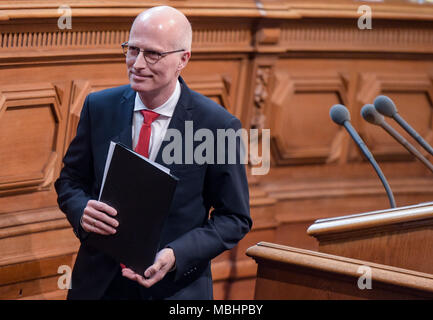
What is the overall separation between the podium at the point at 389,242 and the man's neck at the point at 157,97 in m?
0.58

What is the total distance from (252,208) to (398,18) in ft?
4.28

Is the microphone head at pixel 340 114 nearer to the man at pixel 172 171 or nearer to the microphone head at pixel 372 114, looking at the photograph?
Answer: the microphone head at pixel 372 114

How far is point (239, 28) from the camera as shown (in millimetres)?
3898

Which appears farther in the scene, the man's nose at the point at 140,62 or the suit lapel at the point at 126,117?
the suit lapel at the point at 126,117

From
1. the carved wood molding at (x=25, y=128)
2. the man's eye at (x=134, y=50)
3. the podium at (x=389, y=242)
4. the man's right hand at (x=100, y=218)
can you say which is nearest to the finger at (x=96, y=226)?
the man's right hand at (x=100, y=218)

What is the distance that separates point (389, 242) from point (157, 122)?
77cm

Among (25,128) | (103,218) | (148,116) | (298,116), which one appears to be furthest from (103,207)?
(298,116)

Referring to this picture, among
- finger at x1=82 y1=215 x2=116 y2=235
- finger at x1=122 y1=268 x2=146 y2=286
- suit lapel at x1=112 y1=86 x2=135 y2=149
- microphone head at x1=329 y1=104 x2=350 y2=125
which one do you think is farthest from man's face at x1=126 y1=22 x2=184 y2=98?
microphone head at x1=329 y1=104 x2=350 y2=125

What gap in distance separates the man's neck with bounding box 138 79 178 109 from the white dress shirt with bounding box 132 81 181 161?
0.01 meters

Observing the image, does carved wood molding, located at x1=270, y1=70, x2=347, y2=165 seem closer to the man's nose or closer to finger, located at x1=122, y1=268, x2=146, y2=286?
the man's nose

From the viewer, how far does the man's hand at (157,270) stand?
2.02 metres

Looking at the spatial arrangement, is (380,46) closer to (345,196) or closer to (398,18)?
(398,18)

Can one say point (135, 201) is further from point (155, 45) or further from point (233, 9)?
point (233, 9)

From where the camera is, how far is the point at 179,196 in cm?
217
